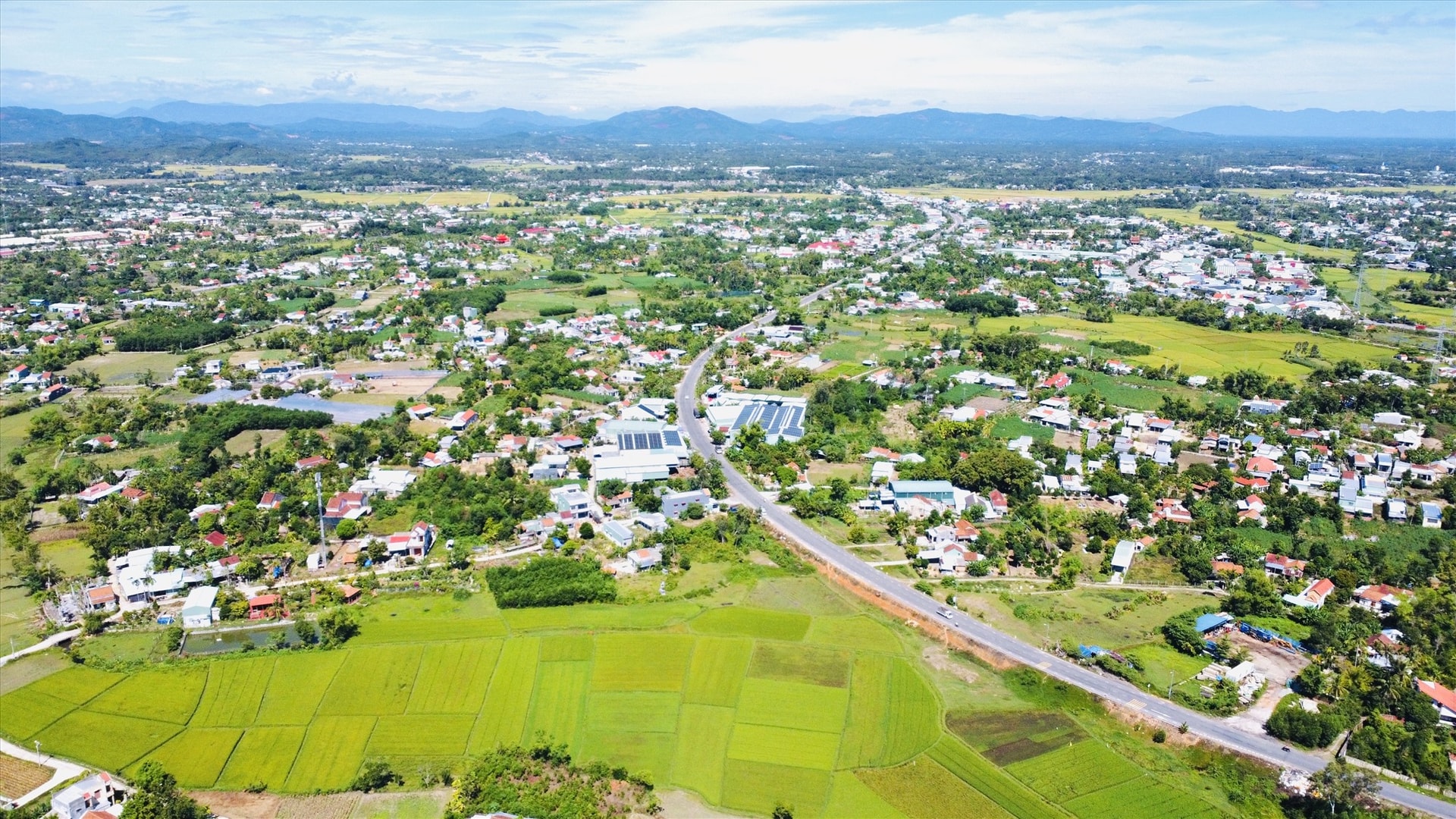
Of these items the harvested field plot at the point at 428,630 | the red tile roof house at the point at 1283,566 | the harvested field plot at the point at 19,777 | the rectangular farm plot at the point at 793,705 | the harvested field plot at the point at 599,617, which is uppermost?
the red tile roof house at the point at 1283,566

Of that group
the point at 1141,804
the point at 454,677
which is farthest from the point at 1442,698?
the point at 454,677

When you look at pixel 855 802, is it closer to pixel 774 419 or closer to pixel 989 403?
pixel 774 419

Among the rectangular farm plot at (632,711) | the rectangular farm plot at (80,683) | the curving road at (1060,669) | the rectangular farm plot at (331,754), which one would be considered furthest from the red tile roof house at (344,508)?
the rectangular farm plot at (632,711)

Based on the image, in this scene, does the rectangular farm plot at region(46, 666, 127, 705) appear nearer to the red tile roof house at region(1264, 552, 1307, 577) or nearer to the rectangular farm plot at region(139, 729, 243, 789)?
the rectangular farm plot at region(139, 729, 243, 789)

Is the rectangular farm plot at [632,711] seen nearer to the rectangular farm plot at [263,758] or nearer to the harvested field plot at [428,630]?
the harvested field plot at [428,630]

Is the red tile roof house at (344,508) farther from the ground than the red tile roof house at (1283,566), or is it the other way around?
the red tile roof house at (344,508)
